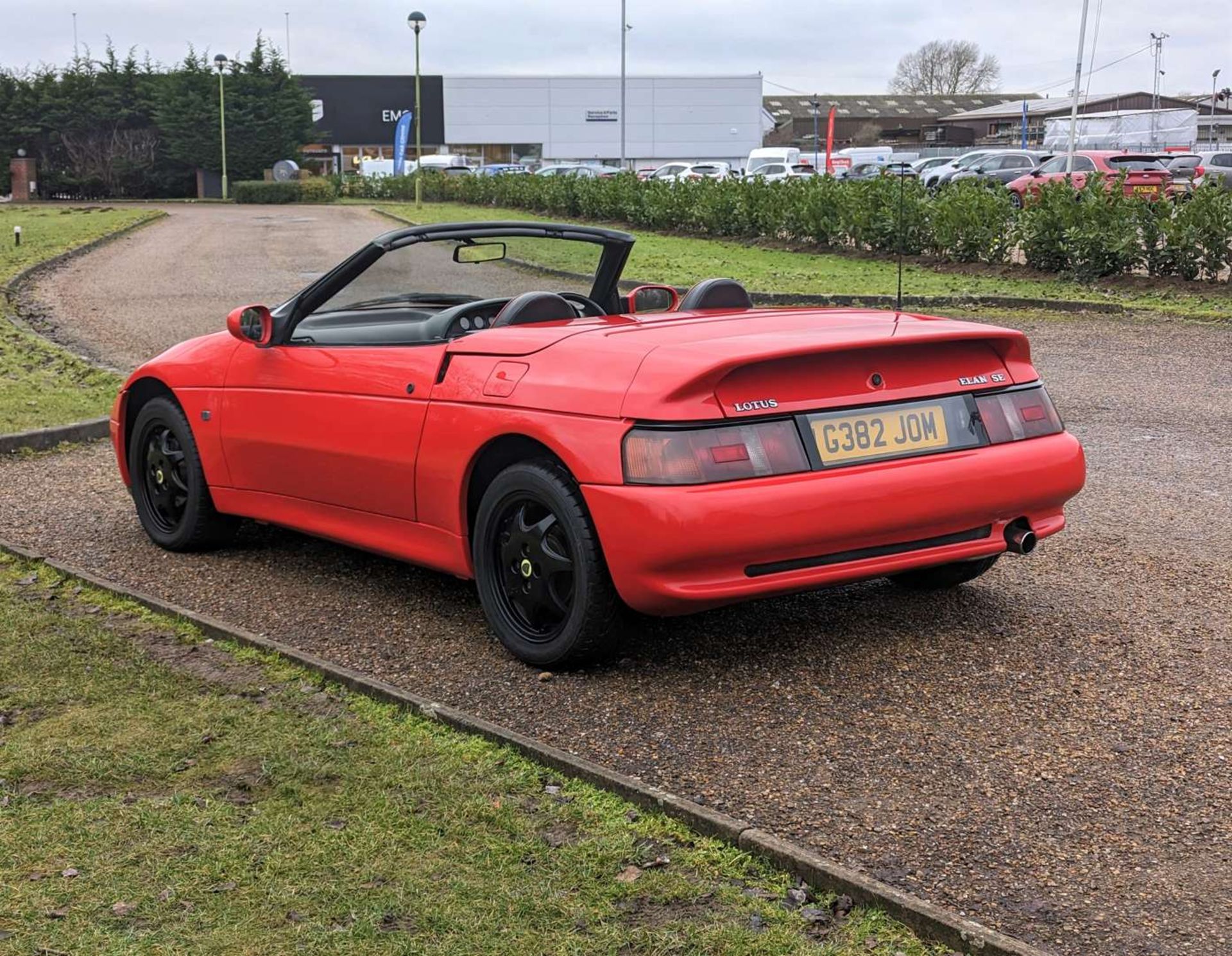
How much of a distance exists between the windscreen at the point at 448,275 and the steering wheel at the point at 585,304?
A: 4 centimetres

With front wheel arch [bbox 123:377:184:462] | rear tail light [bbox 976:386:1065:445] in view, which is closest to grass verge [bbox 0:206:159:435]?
front wheel arch [bbox 123:377:184:462]

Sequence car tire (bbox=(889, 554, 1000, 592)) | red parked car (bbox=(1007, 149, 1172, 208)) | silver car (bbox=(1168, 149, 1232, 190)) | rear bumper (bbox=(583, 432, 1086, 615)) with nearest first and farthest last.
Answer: rear bumper (bbox=(583, 432, 1086, 615))
car tire (bbox=(889, 554, 1000, 592))
red parked car (bbox=(1007, 149, 1172, 208))
silver car (bbox=(1168, 149, 1232, 190))

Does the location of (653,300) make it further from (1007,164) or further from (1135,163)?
(1007,164)

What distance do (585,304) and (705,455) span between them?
1689 mm

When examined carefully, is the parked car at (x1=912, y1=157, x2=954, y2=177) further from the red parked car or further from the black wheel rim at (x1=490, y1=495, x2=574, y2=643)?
the black wheel rim at (x1=490, y1=495, x2=574, y2=643)

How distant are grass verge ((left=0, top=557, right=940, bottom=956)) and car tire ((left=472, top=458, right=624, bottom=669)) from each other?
1.86 feet

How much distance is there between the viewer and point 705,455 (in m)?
4.19

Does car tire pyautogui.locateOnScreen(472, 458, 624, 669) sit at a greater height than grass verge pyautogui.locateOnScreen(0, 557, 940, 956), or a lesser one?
greater

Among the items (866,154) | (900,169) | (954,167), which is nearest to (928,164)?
(954,167)

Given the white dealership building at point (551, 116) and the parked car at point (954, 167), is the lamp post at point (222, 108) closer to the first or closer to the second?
the white dealership building at point (551, 116)

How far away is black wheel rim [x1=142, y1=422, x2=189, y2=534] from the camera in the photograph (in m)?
6.36

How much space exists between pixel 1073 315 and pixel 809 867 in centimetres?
1374

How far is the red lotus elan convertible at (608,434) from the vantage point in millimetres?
4223

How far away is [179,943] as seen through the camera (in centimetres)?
294
